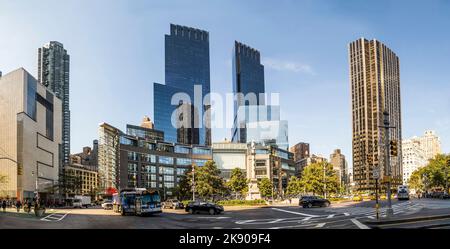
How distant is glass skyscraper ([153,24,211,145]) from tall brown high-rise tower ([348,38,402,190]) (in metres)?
2.37

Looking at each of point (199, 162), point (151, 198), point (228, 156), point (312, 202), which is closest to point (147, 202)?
point (151, 198)

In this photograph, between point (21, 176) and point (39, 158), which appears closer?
point (21, 176)

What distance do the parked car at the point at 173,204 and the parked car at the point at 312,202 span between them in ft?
8.51

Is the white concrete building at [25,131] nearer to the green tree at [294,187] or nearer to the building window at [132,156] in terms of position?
the building window at [132,156]

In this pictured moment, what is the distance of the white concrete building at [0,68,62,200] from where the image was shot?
5770 millimetres

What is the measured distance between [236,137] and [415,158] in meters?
4.26

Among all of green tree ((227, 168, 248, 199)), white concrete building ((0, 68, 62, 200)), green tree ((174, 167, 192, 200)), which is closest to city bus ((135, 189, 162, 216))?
green tree ((174, 167, 192, 200))

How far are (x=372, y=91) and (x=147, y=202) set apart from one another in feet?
14.0

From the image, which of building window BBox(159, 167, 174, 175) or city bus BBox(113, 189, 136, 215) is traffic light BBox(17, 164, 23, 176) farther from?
building window BBox(159, 167, 174, 175)

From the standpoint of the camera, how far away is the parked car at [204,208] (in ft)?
24.6
